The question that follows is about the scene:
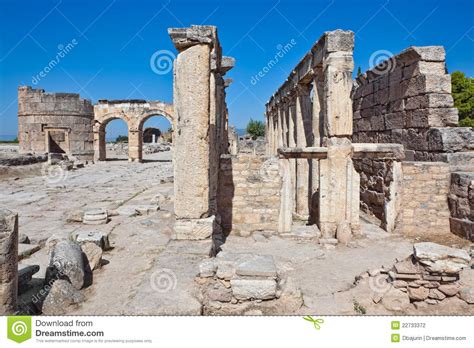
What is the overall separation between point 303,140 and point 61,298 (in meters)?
9.29

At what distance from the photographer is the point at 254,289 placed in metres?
3.72

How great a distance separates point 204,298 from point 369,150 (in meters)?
5.79

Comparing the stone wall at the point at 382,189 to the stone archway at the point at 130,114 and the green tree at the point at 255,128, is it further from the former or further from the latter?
the green tree at the point at 255,128

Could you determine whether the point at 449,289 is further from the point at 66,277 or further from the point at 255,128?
the point at 255,128

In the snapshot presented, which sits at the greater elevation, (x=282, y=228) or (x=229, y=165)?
(x=229, y=165)

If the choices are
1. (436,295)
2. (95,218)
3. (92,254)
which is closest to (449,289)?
(436,295)

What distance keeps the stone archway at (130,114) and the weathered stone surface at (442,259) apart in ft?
80.3

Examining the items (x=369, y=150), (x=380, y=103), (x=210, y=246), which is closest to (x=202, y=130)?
(x=210, y=246)

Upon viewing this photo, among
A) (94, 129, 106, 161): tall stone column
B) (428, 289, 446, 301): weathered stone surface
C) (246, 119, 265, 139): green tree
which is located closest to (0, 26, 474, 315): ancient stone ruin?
(428, 289, 446, 301): weathered stone surface

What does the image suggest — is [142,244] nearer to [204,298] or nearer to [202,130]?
[202,130]

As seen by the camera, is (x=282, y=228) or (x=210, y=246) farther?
(x=282, y=228)

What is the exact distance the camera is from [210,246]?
16.4ft

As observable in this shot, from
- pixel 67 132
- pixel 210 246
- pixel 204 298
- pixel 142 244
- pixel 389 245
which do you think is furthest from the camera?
pixel 67 132
